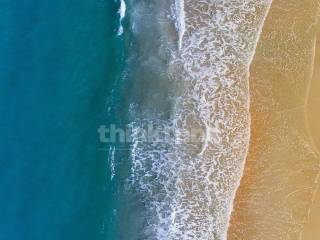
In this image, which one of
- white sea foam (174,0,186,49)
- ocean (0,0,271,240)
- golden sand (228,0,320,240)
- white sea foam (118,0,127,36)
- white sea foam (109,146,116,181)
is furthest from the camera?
white sea foam (118,0,127,36)

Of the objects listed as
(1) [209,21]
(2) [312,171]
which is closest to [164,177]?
(2) [312,171]

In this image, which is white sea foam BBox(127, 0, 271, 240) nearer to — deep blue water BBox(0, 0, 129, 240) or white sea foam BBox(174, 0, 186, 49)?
white sea foam BBox(174, 0, 186, 49)

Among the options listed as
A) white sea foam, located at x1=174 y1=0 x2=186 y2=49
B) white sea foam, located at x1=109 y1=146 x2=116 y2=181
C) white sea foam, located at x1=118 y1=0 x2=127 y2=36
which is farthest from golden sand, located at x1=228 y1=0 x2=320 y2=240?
white sea foam, located at x1=118 y1=0 x2=127 y2=36

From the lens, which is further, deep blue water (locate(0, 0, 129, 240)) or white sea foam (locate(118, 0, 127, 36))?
Result: white sea foam (locate(118, 0, 127, 36))

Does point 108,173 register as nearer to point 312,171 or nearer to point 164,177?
point 164,177

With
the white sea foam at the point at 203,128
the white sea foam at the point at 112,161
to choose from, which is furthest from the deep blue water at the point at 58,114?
the white sea foam at the point at 203,128
